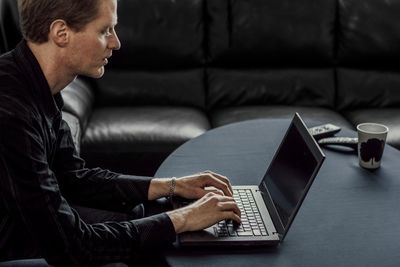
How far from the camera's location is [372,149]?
5.48 ft

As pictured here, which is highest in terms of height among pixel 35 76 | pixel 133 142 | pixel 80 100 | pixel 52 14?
pixel 52 14

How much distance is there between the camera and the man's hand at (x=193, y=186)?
1.47 meters

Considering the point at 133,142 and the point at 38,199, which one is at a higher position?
the point at 38,199

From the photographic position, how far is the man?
1.19 meters

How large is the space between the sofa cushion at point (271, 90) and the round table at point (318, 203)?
0.90 m

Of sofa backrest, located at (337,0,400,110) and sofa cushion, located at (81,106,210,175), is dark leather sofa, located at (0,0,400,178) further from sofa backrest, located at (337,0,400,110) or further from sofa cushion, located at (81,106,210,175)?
sofa cushion, located at (81,106,210,175)

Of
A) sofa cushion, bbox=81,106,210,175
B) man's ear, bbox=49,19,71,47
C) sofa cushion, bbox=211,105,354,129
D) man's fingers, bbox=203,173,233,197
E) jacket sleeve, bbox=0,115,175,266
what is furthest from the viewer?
sofa cushion, bbox=211,105,354,129

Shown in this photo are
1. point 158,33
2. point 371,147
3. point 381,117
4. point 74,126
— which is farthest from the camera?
point 158,33

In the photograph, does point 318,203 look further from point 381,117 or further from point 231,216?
point 381,117

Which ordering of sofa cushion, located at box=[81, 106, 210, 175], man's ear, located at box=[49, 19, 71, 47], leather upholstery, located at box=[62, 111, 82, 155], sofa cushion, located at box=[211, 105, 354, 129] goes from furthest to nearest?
sofa cushion, located at box=[211, 105, 354, 129] → sofa cushion, located at box=[81, 106, 210, 175] → leather upholstery, located at box=[62, 111, 82, 155] → man's ear, located at box=[49, 19, 71, 47]

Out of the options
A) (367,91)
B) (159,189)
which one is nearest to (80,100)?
(159,189)

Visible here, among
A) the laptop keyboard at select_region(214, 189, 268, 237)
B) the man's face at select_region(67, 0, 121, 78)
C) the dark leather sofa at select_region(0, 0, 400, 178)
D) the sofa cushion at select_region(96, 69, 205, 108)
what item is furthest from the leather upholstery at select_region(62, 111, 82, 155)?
the laptop keyboard at select_region(214, 189, 268, 237)

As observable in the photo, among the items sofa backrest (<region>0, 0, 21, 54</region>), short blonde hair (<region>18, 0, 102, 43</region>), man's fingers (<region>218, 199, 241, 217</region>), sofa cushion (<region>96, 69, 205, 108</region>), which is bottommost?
sofa cushion (<region>96, 69, 205, 108</region>)

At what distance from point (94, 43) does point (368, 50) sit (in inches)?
78.5
